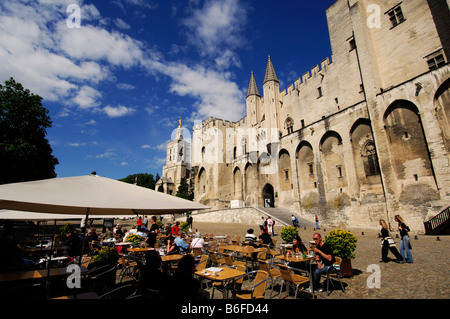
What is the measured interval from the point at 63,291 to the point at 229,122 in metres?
40.6

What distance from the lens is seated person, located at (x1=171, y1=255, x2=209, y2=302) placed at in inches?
119

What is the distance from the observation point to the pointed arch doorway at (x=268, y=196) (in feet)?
98.4

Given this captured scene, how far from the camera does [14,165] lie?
688 inches

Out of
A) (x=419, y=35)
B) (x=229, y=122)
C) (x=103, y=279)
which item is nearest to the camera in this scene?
(x=103, y=279)

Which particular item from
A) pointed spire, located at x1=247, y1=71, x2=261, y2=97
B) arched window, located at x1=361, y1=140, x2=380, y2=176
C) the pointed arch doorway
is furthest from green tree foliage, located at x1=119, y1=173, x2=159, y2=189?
arched window, located at x1=361, y1=140, x2=380, y2=176

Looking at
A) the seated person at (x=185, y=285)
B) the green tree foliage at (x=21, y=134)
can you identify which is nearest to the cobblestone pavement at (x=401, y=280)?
the seated person at (x=185, y=285)

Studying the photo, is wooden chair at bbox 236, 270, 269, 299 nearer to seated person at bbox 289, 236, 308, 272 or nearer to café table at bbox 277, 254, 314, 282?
café table at bbox 277, 254, 314, 282

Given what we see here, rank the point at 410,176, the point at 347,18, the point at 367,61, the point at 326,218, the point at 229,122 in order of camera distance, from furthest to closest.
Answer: the point at 229,122 → the point at 347,18 → the point at 326,218 → the point at 367,61 → the point at 410,176

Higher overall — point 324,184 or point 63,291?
point 324,184

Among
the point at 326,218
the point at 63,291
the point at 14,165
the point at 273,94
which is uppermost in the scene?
the point at 273,94

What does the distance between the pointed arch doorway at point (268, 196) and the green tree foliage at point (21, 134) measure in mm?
25833
